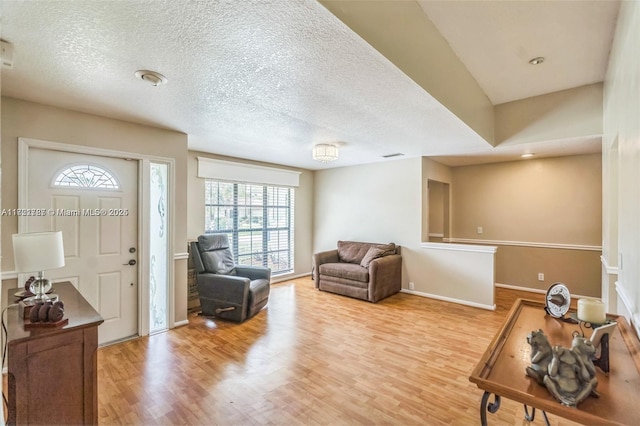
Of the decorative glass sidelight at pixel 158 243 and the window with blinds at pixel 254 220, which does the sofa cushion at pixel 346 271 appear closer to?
the window with blinds at pixel 254 220

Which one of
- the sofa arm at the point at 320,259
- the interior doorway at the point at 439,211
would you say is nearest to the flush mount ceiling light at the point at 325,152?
the sofa arm at the point at 320,259

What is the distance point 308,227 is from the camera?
6.51 metres

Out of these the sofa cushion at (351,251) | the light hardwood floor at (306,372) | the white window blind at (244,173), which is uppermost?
the white window blind at (244,173)

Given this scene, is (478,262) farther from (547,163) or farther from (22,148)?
(22,148)

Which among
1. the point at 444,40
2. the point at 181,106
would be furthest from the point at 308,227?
the point at 444,40

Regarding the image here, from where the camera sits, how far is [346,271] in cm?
486

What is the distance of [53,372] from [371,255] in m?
3.93

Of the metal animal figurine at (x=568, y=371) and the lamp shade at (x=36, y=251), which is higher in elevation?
the lamp shade at (x=36, y=251)

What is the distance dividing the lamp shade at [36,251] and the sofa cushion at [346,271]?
360 cm

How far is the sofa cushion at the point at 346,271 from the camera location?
Answer: 184 inches

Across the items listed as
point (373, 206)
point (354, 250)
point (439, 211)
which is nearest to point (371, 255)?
point (354, 250)

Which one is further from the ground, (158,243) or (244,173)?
(244,173)

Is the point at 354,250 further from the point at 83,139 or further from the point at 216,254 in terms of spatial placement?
the point at 83,139

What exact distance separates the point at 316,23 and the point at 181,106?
170cm
